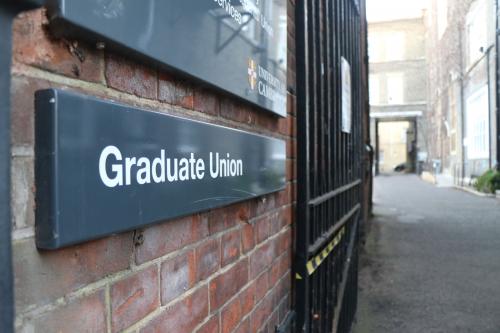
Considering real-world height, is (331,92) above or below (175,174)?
above

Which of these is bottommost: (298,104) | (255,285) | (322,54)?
(255,285)

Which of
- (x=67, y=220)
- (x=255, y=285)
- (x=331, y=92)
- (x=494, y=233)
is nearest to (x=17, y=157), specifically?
(x=67, y=220)

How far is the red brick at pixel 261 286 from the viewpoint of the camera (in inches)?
70.6

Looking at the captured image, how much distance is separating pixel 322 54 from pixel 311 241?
111 cm

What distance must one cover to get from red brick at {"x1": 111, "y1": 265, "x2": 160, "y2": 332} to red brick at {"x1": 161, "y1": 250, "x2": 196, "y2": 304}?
0.04 metres

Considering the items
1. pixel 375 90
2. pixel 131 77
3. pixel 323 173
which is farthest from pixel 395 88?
pixel 131 77

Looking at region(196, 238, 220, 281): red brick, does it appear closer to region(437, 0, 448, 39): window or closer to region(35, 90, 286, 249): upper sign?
region(35, 90, 286, 249): upper sign

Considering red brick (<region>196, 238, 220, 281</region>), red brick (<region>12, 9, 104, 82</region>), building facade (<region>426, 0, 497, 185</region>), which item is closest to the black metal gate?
red brick (<region>196, 238, 220, 281</region>)

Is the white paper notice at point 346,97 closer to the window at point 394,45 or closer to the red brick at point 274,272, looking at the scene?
the red brick at point 274,272

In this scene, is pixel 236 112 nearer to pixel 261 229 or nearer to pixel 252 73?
pixel 252 73

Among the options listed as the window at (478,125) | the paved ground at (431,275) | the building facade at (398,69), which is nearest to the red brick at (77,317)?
the paved ground at (431,275)

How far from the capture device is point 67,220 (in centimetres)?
76

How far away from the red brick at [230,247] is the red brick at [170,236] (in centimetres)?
16

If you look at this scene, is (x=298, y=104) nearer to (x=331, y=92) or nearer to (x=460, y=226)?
(x=331, y=92)
